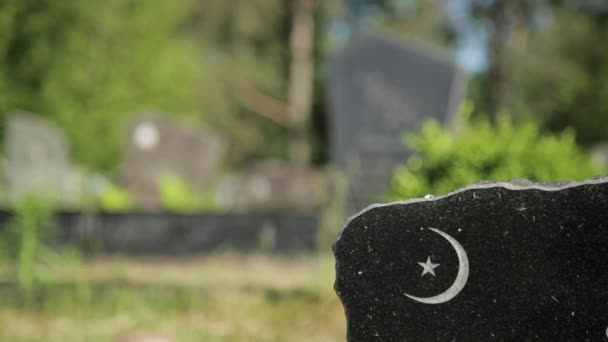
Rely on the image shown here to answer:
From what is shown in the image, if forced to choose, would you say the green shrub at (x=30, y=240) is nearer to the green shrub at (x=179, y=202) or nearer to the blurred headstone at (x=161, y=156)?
the green shrub at (x=179, y=202)

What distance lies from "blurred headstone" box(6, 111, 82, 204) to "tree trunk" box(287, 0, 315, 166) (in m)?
10.3

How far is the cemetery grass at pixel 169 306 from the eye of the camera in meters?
3.97

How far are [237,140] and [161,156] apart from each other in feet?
41.5

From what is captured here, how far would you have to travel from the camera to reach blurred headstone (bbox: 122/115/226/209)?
1000 centimetres

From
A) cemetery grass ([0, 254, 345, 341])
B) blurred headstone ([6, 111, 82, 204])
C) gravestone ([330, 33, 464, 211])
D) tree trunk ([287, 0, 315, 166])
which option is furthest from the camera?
tree trunk ([287, 0, 315, 166])

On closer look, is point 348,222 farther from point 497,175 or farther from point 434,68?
point 434,68

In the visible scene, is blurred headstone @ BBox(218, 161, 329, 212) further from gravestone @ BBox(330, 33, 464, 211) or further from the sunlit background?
gravestone @ BBox(330, 33, 464, 211)

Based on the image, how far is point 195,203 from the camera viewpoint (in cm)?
852

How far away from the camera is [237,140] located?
23.0 meters

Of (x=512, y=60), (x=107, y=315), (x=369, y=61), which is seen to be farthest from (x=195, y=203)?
(x=512, y=60)

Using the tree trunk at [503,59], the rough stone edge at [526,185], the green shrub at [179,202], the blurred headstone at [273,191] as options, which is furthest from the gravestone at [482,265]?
the tree trunk at [503,59]

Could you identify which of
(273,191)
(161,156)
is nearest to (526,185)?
(161,156)

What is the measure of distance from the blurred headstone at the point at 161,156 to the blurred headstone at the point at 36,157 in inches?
31.9

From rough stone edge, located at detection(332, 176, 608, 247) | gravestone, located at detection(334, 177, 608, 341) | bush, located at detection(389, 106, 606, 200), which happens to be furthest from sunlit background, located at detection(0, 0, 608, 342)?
rough stone edge, located at detection(332, 176, 608, 247)
